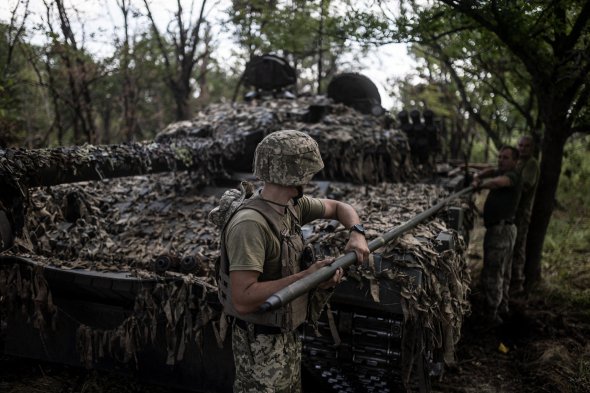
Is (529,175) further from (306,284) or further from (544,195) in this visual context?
(306,284)

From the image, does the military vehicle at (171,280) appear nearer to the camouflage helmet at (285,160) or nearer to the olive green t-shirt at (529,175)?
the camouflage helmet at (285,160)

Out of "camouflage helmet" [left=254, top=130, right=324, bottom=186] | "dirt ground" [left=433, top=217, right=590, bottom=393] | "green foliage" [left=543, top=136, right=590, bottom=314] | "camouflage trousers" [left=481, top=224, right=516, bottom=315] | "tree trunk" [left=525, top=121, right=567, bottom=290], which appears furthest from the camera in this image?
"green foliage" [left=543, top=136, right=590, bottom=314]

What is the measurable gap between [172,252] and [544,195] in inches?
210

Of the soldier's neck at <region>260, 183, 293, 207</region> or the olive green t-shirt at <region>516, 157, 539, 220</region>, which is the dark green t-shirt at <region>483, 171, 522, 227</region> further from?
the soldier's neck at <region>260, 183, 293, 207</region>

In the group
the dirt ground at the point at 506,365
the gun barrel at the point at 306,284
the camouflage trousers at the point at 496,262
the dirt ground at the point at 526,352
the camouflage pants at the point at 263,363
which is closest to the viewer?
the gun barrel at the point at 306,284

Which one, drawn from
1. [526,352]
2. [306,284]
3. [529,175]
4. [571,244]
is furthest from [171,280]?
[571,244]

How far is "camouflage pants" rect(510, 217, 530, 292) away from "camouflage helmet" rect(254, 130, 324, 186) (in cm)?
587

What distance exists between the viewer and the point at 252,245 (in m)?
2.51

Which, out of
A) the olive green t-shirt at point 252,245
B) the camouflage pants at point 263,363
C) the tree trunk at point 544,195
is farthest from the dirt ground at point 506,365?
the olive green t-shirt at point 252,245

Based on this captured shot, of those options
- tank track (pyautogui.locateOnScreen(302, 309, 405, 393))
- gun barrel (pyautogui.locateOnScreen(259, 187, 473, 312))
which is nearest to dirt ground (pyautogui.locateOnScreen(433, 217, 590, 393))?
tank track (pyautogui.locateOnScreen(302, 309, 405, 393))

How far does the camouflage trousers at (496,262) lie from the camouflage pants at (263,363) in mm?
4464

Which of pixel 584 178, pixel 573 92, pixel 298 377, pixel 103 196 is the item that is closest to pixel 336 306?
pixel 298 377

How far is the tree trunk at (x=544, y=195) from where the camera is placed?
685cm

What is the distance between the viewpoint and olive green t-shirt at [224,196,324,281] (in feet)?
8.15
